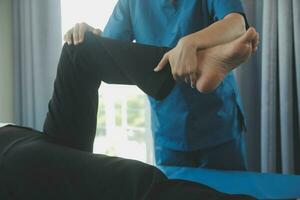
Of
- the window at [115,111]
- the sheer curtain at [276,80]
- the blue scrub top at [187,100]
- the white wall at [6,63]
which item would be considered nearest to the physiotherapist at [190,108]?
the blue scrub top at [187,100]

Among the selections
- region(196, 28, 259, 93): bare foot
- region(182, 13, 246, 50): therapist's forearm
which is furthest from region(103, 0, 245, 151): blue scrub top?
region(196, 28, 259, 93): bare foot

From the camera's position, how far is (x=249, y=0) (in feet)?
5.41

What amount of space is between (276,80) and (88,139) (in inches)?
37.3

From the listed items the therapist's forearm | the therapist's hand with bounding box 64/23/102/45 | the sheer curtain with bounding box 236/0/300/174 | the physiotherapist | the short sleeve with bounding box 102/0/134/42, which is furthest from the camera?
the sheer curtain with bounding box 236/0/300/174

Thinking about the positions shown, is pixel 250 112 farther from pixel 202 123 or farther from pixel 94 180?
pixel 94 180

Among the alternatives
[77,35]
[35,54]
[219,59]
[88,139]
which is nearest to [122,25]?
[77,35]

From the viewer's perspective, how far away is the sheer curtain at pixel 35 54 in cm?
219

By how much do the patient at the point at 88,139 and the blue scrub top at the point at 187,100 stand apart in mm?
290

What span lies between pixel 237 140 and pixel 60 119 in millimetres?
629

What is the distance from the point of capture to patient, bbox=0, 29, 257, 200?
0.75 metres

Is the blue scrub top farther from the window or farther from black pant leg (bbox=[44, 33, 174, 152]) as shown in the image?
the window

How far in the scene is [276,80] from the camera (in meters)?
1.60

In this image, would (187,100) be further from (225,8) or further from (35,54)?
(35,54)

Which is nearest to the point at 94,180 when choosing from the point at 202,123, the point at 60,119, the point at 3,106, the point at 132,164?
the point at 132,164
